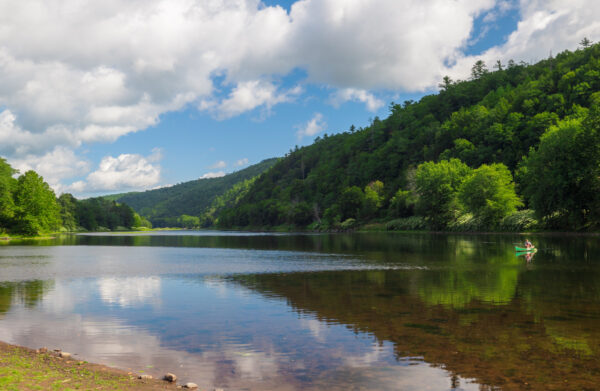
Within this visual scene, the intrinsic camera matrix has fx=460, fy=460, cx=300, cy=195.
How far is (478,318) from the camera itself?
18031 millimetres

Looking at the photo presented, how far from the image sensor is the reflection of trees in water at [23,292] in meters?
21.8

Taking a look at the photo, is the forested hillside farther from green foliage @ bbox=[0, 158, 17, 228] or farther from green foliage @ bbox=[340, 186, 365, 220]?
green foliage @ bbox=[0, 158, 17, 228]

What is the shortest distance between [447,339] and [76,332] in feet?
41.7

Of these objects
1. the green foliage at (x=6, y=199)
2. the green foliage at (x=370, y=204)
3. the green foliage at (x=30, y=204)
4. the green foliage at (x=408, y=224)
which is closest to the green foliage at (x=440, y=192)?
the green foliage at (x=408, y=224)

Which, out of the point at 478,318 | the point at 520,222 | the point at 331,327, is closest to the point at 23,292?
the point at 331,327

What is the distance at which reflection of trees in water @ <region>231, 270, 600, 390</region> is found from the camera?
1198 cm

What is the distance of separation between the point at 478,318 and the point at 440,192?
104443mm

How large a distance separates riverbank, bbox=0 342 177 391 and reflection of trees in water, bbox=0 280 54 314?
9.66 metres

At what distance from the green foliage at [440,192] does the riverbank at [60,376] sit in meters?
112

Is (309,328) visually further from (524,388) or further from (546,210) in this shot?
(546,210)

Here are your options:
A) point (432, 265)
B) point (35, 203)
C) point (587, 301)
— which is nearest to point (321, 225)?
point (35, 203)

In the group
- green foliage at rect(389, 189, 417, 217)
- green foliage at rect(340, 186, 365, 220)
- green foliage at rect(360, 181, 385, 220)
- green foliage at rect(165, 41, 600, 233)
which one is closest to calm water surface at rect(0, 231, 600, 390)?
green foliage at rect(165, 41, 600, 233)

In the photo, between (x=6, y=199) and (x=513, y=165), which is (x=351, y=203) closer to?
(x=513, y=165)

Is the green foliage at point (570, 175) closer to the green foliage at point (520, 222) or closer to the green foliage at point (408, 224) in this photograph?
the green foliage at point (520, 222)
